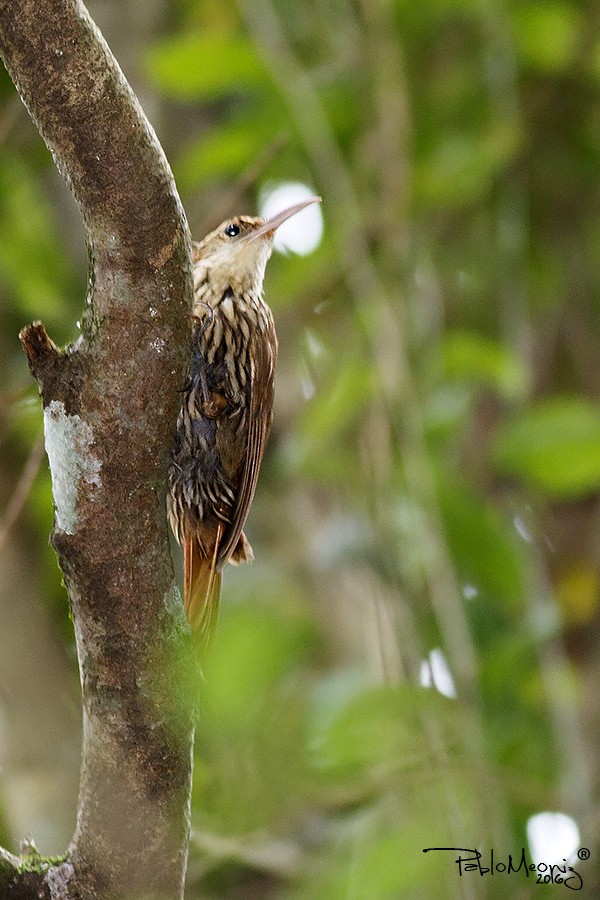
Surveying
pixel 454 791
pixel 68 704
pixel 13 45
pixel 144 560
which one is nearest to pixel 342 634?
pixel 68 704

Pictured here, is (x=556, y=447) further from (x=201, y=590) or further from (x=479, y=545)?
(x=201, y=590)

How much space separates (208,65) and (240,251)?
1.54ft

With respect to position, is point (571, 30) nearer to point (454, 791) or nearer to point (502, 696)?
point (502, 696)

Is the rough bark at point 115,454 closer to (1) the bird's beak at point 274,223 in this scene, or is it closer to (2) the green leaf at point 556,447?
(2) the green leaf at point 556,447

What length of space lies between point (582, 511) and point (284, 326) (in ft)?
3.96

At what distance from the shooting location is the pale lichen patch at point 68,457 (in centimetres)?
175

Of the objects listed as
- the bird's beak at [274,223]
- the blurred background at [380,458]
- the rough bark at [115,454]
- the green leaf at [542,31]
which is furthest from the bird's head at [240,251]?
the rough bark at [115,454]

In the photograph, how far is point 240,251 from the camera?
3305 millimetres

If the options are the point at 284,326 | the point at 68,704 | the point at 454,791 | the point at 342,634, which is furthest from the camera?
the point at 284,326

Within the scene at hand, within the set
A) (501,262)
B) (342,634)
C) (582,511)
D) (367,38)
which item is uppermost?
(367,38)

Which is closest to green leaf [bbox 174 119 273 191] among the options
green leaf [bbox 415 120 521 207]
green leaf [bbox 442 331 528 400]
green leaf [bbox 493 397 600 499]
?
green leaf [bbox 415 120 521 207]

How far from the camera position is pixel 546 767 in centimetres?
322

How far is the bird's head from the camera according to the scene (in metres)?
3.30

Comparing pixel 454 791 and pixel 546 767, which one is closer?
pixel 454 791
